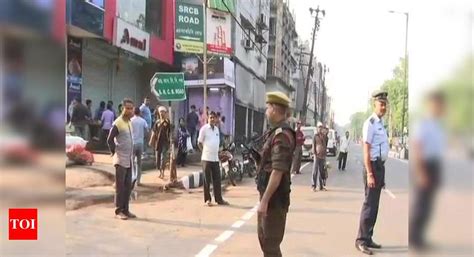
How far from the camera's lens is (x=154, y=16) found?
20922mm

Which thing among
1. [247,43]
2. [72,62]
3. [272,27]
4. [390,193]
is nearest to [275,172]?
[72,62]

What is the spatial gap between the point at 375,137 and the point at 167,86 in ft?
21.3

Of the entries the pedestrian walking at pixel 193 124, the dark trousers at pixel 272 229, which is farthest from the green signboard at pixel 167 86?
the dark trousers at pixel 272 229

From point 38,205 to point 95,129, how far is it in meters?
14.0

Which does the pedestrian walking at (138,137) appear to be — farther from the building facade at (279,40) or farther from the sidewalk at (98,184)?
the building facade at (279,40)

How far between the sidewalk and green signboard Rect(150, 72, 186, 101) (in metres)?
1.81

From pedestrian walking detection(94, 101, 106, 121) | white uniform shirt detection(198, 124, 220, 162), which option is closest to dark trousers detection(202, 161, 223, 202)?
white uniform shirt detection(198, 124, 220, 162)

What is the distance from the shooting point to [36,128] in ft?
5.07

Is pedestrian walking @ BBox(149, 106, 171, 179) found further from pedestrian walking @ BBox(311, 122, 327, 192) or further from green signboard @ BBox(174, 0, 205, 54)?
green signboard @ BBox(174, 0, 205, 54)

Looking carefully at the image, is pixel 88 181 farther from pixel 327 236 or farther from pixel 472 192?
pixel 472 192

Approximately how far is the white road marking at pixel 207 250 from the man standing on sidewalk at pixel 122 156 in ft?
6.48

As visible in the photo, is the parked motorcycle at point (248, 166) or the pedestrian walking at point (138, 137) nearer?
the pedestrian walking at point (138, 137)

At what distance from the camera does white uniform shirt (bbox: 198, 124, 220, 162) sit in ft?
30.5

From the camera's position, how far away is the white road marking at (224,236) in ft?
20.6
